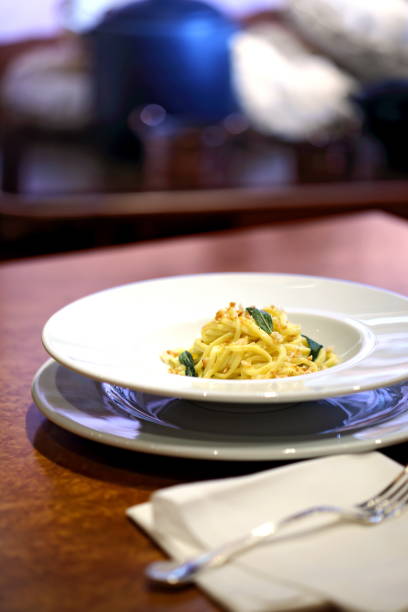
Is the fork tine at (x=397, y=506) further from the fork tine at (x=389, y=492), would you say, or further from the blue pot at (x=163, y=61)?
the blue pot at (x=163, y=61)

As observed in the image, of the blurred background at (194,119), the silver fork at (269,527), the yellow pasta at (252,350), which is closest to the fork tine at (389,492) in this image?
the silver fork at (269,527)

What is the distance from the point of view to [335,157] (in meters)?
2.91

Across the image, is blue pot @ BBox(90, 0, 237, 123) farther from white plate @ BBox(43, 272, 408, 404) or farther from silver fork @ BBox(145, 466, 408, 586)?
silver fork @ BBox(145, 466, 408, 586)

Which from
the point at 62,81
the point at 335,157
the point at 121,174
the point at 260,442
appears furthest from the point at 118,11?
the point at 260,442

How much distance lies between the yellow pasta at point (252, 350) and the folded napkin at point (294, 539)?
0.15 meters

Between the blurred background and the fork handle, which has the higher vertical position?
the blurred background

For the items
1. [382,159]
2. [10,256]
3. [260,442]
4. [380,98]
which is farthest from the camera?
[382,159]

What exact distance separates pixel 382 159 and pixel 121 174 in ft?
3.25

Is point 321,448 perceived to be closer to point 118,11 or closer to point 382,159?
point 382,159

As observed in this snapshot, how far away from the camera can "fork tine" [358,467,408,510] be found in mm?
564

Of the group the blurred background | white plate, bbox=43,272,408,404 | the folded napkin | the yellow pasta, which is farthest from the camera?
the blurred background

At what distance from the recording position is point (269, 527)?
53 centimetres

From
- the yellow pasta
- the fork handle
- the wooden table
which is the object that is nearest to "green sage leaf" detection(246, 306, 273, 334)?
the yellow pasta

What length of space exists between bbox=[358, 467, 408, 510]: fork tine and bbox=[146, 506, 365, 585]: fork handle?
0.16 ft
